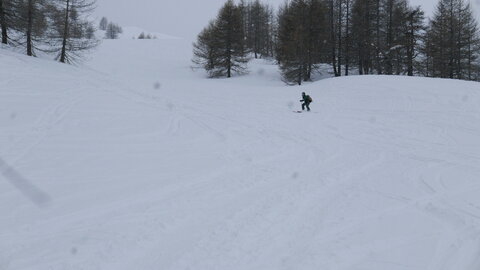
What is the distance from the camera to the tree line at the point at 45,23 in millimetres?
23125

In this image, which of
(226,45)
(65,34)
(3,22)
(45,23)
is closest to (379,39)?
(226,45)

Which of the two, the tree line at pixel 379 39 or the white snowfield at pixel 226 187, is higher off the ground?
the tree line at pixel 379 39

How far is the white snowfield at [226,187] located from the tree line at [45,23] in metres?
11.9

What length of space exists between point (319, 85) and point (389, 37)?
11768 mm

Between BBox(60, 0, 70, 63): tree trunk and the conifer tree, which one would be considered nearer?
BBox(60, 0, 70, 63): tree trunk

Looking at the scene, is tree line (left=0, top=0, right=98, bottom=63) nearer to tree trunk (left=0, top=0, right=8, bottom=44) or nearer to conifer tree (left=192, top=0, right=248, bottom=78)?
tree trunk (left=0, top=0, right=8, bottom=44)

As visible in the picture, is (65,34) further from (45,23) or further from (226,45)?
(226,45)

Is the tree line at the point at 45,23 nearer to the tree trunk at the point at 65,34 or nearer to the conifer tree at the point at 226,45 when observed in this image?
the tree trunk at the point at 65,34

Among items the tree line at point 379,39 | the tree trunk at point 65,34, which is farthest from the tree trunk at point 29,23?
the tree line at point 379,39

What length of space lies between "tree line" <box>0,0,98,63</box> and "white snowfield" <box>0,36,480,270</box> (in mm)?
11890

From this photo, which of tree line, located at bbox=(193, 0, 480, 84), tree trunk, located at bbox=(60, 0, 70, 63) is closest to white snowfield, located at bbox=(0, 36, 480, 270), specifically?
tree trunk, located at bbox=(60, 0, 70, 63)

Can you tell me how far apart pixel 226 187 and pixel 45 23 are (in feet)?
81.0

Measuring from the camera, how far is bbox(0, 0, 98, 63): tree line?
23.1 metres

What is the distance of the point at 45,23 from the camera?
24078 millimetres
